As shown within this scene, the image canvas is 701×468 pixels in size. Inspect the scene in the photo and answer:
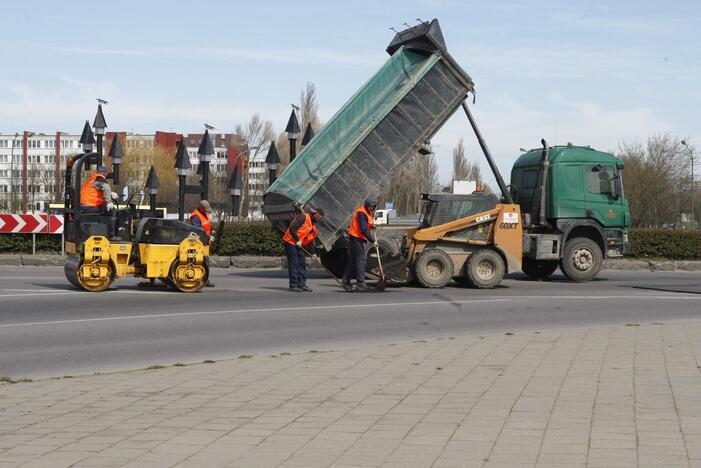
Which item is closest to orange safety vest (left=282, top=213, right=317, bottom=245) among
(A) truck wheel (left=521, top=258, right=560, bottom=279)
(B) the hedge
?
(A) truck wheel (left=521, top=258, right=560, bottom=279)

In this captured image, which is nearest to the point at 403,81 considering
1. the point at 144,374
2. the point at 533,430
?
the point at 144,374

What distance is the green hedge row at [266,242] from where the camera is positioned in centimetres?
2708

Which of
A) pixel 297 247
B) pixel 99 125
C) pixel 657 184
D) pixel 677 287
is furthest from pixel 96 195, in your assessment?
pixel 657 184

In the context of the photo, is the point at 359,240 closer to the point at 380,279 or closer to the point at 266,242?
the point at 380,279

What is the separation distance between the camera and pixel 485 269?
19312 mm

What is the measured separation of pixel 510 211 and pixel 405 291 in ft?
Answer: 9.38

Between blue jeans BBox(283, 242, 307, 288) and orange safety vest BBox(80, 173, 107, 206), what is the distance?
3475 millimetres

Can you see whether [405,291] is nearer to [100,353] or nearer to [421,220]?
[421,220]

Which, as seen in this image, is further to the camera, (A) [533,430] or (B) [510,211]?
(B) [510,211]

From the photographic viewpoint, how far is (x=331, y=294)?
686 inches

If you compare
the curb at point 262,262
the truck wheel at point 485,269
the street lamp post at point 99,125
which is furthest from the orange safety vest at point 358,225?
the street lamp post at point 99,125

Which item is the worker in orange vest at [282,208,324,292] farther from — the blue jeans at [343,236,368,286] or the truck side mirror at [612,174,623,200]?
→ the truck side mirror at [612,174,623,200]

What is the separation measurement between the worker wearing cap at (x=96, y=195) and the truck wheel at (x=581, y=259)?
9.69 meters

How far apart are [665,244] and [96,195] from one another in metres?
17.4
